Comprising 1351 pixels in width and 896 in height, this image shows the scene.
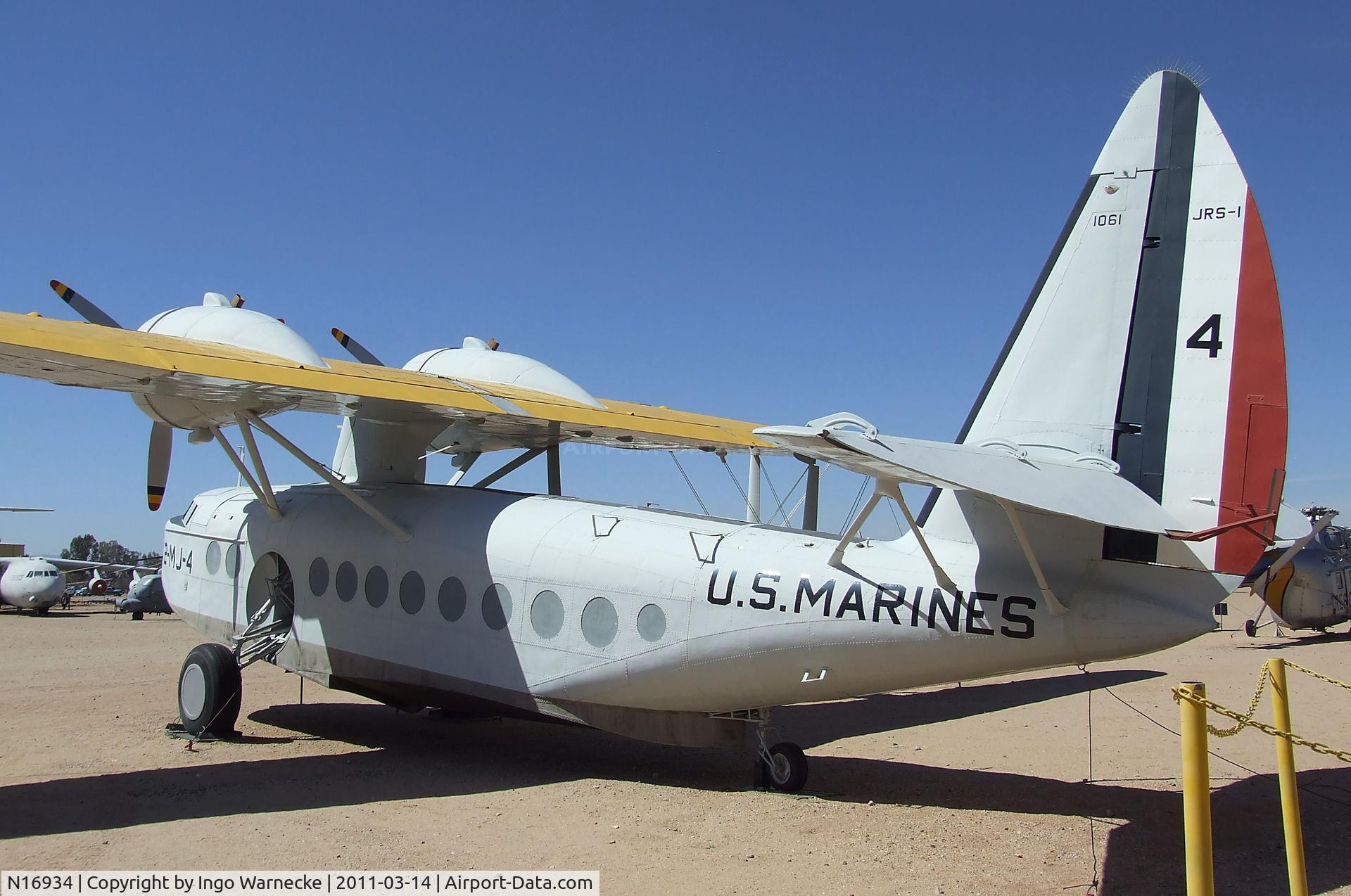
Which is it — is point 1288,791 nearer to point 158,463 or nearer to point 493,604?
point 493,604

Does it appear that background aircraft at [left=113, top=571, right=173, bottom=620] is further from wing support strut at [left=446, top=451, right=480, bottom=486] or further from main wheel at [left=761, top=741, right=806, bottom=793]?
main wheel at [left=761, top=741, right=806, bottom=793]

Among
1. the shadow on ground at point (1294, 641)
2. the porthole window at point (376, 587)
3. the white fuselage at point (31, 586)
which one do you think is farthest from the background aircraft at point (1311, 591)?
the white fuselage at point (31, 586)

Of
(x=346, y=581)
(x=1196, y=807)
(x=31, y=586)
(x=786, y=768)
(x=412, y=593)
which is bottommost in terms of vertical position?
(x=786, y=768)

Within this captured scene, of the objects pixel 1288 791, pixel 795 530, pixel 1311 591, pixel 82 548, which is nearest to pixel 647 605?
pixel 795 530

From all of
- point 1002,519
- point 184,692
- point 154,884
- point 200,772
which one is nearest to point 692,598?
point 1002,519

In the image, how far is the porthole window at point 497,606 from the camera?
1064 cm

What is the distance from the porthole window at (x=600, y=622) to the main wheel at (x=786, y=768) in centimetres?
197

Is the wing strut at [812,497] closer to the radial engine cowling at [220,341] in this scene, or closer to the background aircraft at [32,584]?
the radial engine cowling at [220,341]

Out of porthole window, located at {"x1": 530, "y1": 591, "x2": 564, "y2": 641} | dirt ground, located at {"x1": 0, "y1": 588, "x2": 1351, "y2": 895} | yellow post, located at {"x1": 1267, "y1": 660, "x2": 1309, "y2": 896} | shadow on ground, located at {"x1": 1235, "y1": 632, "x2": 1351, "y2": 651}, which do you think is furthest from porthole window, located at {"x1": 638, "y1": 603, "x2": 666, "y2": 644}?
shadow on ground, located at {"x1": 1235, "y1": 632, "x2": 1351, "y2": 651}

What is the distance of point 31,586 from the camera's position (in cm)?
3675

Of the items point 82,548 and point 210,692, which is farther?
point 82,548

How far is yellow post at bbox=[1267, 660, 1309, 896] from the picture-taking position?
18.6 feet

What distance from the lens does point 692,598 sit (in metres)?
9.45

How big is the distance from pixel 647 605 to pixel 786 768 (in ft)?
6.91
